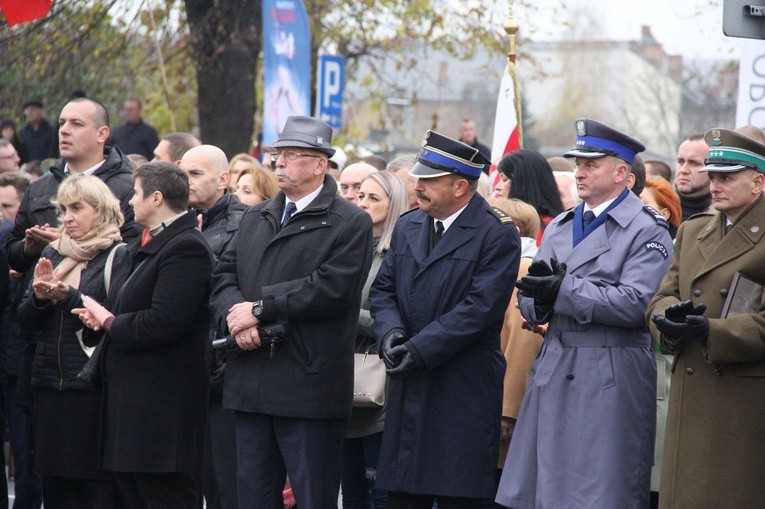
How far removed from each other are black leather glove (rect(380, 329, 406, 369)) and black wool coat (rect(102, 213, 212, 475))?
1.10 metres

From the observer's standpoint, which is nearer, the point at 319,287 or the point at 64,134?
the point at 319,287

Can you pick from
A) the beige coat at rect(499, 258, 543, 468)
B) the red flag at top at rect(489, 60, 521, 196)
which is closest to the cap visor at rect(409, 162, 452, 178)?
the beige coat at rect(499, 258, 543, 468)

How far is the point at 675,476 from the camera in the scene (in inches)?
223

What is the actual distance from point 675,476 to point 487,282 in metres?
1.24

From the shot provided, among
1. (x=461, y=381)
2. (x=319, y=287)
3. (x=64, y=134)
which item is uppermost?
(x=64, y=134)

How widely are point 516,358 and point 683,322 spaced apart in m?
1.55

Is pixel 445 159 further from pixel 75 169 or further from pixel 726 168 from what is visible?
pixel 75 169

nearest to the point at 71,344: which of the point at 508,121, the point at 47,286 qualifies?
the point at 47,286

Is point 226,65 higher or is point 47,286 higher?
point 226,65

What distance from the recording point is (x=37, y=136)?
1756 centimetres

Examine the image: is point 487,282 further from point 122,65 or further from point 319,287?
point 122,65

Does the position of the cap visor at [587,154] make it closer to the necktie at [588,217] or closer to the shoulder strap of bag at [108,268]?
the necktie at [588,217]

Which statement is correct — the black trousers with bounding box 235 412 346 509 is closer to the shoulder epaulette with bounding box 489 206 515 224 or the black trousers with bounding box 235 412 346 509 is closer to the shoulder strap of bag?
the shoulder strap of bag

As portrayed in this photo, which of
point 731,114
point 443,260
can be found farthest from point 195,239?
point 731,114
